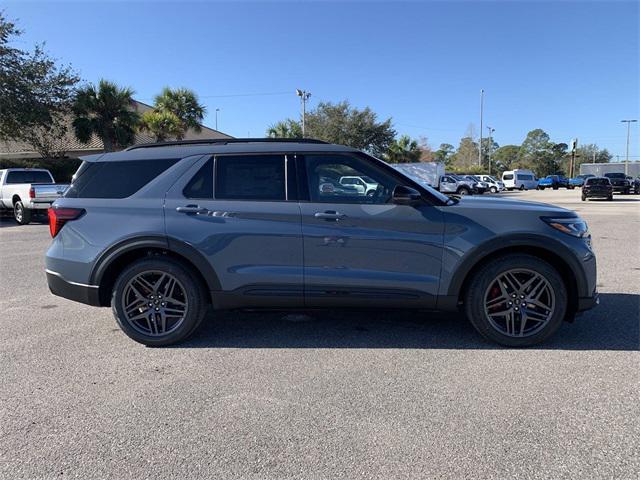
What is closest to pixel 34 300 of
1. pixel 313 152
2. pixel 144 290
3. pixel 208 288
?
pixel 144 290

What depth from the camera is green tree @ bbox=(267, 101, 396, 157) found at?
50344mm

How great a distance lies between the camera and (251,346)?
4234 millimetres

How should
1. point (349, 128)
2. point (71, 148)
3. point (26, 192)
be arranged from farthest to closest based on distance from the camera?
point (349, 128), point (71, 148), point (26, 192)

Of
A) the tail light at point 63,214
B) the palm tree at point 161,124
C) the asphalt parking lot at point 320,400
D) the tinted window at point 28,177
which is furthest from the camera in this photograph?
the palm tree at point 161,124

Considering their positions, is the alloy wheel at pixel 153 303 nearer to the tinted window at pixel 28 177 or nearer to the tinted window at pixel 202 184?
the tinted window at pixel 202 184

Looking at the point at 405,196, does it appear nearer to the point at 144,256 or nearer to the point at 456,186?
the point at 144,256

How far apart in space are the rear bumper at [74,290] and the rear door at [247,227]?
3.13 ft

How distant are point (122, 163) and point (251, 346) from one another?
7.05ft

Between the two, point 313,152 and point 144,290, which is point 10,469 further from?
point 313,152

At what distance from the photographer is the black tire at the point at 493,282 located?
13.2 ft

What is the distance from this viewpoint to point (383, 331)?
4566mm

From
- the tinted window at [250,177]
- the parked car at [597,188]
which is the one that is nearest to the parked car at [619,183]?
the parked car at [597,188]

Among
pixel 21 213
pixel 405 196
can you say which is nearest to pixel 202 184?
pixel 405 196

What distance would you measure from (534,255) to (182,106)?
3023cm
